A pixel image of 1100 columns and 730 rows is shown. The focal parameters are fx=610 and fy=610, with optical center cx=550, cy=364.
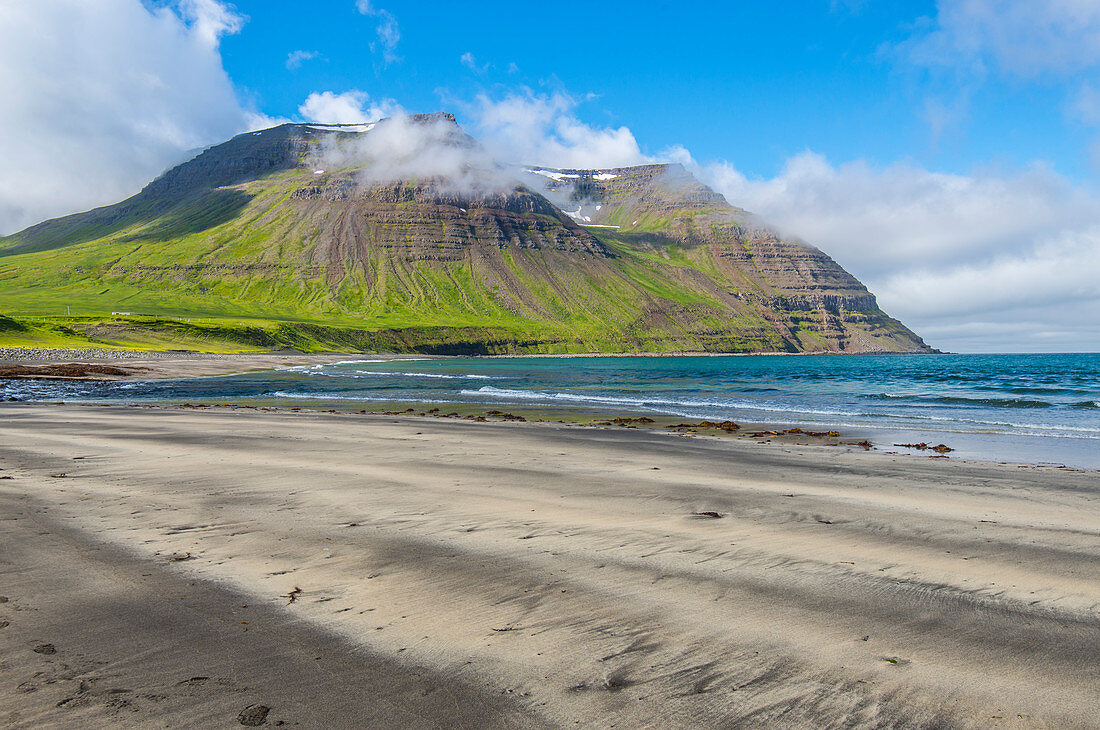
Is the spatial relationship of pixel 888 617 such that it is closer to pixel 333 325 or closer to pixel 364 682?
pixel 364 682

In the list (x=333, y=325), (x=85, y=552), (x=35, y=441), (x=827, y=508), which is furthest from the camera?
(x=333, y=325)

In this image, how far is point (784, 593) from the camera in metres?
6.90

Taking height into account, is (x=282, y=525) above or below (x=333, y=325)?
below

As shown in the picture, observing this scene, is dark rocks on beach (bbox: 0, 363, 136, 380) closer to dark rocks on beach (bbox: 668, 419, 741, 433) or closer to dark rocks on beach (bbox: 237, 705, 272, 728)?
dark rocks on beach (bbox: 668, 419, 741, 433)

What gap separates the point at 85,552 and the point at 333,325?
201m

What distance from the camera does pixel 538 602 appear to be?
654 centimetres

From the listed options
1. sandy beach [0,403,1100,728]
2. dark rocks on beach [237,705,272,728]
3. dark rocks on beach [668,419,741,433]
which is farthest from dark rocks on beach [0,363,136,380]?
dark rocks on beach [237,705,272,728]

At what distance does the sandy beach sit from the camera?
4.61m

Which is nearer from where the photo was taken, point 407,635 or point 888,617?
A: point 407,635

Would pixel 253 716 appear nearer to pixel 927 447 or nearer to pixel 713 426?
pixel 927 447

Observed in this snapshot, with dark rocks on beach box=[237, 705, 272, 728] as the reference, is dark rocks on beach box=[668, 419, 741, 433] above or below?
below

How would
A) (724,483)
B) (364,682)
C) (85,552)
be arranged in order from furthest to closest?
(724,483) → (85,552) → (364,682)

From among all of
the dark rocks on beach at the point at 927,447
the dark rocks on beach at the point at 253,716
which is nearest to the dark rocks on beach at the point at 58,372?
the dark rocks on beach at the point at 253,716

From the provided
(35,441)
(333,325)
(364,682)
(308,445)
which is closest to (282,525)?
(364,682)
